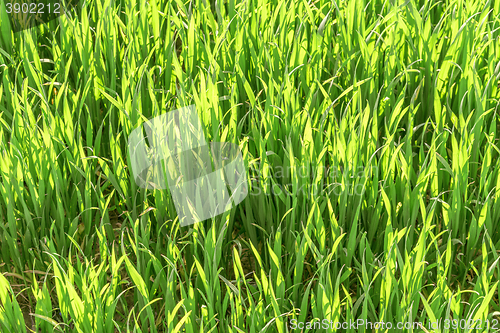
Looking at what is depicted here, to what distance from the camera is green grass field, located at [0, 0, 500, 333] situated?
0.94 metres

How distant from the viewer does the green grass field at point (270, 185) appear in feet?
3.08

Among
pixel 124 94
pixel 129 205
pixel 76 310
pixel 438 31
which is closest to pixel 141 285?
pixel 76 310

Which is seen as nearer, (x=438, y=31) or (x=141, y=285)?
(x=141, y=285)

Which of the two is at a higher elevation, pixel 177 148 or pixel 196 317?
pixel 177 148

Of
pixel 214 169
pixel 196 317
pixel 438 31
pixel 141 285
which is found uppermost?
pixel 438 31

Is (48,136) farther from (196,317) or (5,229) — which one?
(196,317)

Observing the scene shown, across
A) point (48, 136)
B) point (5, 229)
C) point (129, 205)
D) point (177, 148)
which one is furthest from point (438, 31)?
point (5, 229)

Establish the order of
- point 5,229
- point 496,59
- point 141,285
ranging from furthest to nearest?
point 496,59
point 5,229
point 141,285

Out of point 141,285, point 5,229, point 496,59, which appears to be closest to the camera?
point 141,285

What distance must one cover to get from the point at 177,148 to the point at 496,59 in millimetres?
923

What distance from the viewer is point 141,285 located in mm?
919

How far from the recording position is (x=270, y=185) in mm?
1128

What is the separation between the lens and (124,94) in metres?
1.18

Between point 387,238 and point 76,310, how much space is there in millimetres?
668
